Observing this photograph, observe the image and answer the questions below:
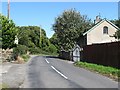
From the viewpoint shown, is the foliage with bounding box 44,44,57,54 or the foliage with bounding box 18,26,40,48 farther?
the foliage with bounding box 44,44,57,54

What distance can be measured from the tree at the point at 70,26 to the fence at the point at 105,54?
21591mm

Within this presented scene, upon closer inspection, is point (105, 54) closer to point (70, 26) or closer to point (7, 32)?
point (7, 32)

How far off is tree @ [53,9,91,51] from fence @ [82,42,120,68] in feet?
70.8

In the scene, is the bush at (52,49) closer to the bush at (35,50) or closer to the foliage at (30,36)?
the foliage at (30,36)

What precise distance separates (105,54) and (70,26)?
3453cm

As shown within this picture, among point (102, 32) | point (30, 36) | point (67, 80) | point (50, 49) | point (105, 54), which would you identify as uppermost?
point (30, 36)

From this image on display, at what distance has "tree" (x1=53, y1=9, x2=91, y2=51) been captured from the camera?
66.9 meters

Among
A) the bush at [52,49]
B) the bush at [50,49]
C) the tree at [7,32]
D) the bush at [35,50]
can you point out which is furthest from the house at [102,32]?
the bush at [52,49]

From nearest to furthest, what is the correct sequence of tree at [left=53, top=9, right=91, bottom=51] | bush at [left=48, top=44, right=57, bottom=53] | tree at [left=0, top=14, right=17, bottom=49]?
tree at [left=0, top=14, right=17, bottom=49]
tree at [left=53, top=9, right=91, bottom=51]
bush at [left=48, top=44, right=57, bottom=53]

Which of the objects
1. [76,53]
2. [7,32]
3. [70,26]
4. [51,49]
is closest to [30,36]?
[51,49]

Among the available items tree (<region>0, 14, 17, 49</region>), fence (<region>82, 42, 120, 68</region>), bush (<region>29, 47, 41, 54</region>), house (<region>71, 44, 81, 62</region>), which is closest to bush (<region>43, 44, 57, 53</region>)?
bush (<region>29, 47, 41, 54</region>)

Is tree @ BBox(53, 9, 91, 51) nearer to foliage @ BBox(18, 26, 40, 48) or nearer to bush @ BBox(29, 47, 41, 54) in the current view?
foliage @ BBox(18, 26, 40, 48)

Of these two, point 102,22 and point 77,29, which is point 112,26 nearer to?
point 102,22

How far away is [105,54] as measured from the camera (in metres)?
33.8
